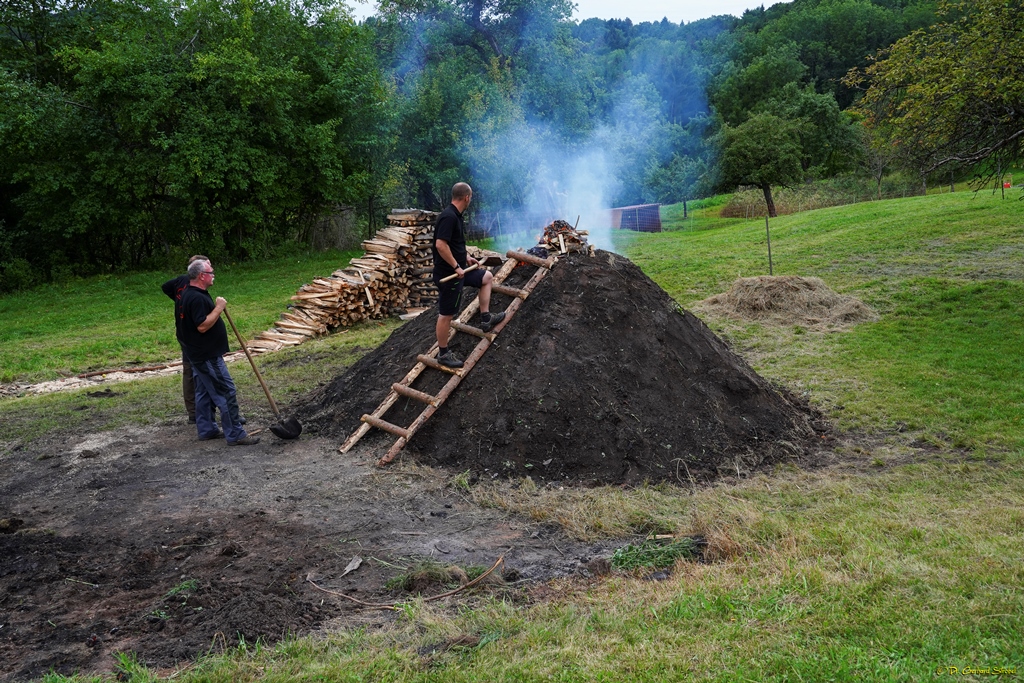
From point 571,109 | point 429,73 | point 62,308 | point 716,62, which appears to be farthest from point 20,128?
point 716,62

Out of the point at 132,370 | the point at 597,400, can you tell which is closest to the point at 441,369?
the point at 597,400

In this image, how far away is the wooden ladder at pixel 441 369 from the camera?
730 centimetres

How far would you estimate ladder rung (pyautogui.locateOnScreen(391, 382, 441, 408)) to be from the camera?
7.31m

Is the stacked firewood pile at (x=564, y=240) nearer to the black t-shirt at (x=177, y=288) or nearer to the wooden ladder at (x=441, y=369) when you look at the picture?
the wooden ladder at (x=441, y=369)

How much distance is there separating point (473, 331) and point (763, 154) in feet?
115

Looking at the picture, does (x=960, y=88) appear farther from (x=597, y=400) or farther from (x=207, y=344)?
(x=207, y=344)

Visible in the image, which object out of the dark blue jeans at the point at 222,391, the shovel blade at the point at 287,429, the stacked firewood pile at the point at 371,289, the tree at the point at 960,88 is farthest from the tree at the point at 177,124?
the tree at the point at 960,88

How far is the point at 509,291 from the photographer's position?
7914 mm

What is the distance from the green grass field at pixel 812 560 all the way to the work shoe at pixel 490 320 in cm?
182

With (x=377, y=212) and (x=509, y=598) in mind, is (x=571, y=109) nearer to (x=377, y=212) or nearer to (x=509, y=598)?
(x=377, y=212)

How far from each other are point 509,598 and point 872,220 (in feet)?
65.3

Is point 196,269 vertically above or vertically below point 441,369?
above

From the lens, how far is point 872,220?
21062mm

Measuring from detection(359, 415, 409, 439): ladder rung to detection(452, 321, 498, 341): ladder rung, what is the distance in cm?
118
